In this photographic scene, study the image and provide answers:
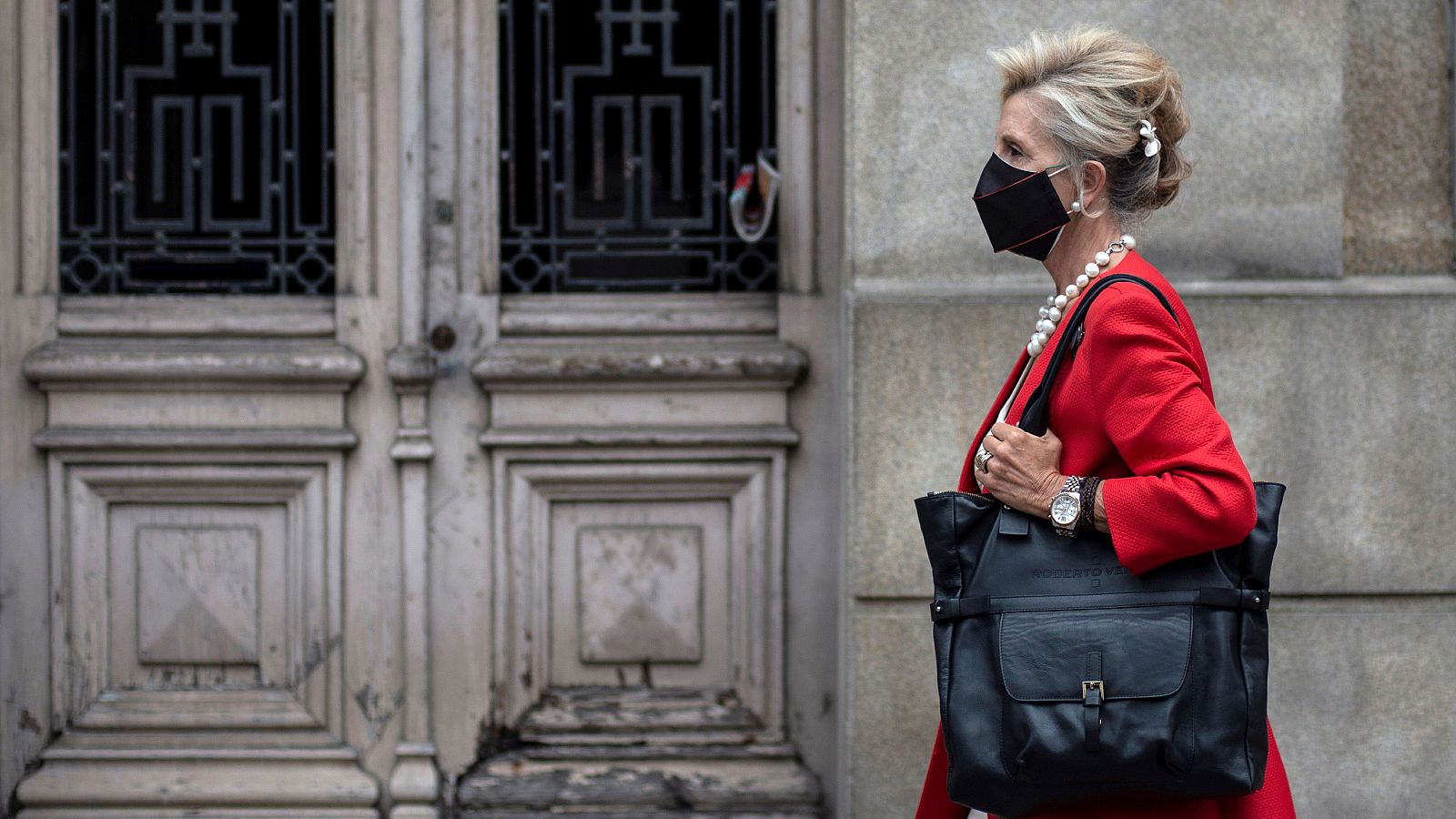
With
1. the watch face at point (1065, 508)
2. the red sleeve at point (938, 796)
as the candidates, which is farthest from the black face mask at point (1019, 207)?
the red sleeve at point (938, 796)

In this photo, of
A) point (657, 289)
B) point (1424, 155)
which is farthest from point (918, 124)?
point (1424, 155)

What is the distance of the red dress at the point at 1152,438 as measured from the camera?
205 cm

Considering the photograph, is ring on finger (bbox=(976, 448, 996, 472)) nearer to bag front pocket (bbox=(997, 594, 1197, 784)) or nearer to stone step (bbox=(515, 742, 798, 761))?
bag front pocket (bbox=(997, 594, 1197, 784))

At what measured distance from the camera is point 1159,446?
6.84 ft

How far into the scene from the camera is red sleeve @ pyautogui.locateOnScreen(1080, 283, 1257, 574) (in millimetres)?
2049

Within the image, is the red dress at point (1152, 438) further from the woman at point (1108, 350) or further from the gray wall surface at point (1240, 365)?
the gray wall surface at point (1240, 365)

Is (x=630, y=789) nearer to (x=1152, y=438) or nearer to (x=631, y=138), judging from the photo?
(x=631, y=138)

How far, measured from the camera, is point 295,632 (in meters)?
4.00

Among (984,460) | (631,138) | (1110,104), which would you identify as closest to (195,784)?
(631,138)

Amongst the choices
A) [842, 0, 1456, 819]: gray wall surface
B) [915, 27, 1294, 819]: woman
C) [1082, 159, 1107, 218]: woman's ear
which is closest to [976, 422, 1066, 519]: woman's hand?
[915, 27, 1294, 819]: woman

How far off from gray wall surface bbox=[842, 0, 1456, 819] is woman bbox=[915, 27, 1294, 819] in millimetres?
1112

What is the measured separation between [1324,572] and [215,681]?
3.02 metres

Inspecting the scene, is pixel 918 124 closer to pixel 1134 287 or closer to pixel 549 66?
pixel 549 66

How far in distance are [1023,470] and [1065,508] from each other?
3.6 inches
